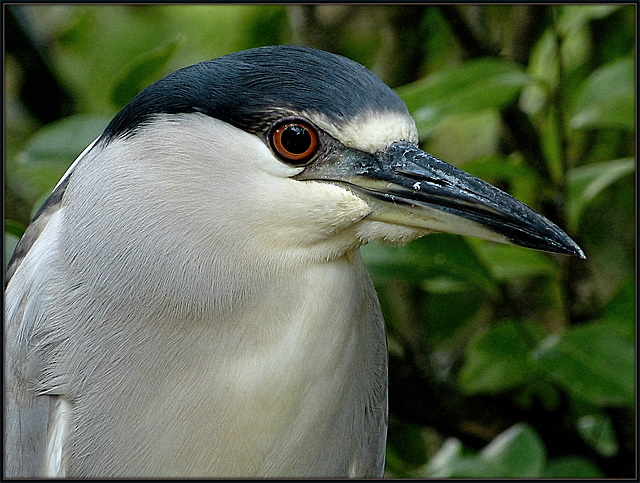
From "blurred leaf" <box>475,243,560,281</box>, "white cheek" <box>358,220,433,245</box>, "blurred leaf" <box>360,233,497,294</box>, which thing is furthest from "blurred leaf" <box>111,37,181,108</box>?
"blurred leaf" <box>475,243,560,281</box>

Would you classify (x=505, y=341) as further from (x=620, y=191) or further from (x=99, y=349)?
(x=99, y=349)

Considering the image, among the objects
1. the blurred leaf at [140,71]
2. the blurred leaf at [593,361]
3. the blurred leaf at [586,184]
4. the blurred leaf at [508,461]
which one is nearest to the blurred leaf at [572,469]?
the blurred leaf at [508,461]

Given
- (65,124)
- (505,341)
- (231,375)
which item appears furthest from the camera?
(505,341)

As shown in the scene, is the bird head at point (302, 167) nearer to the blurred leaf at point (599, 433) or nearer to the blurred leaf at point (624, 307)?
the blurred leaf at point (624, 307)

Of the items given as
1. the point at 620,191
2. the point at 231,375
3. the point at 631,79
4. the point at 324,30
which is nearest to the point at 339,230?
the point at 231,375

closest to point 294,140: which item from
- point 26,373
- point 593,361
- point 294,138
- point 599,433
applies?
point 294,138

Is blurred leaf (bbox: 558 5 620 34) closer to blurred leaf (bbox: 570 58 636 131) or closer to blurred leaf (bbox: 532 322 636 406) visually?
blurred leaf (bbox: 570 58 636 131)

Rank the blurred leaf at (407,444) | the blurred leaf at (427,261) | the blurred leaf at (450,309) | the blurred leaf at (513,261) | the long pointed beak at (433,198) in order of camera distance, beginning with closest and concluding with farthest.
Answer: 1. the long pointed beak at (433,198)
2. the blurred leaf at (427,261)
3. the blurred leaf at (513,261)
4. the blurred leaf at (407,444)
5. the blurred leaf at (450,309)
